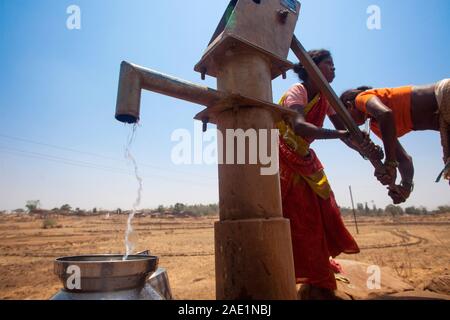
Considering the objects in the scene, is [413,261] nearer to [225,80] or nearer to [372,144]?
[372,144]

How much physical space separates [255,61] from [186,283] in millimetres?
4671

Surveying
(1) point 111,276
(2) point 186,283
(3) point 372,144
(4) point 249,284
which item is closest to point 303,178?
(3) point 372,144

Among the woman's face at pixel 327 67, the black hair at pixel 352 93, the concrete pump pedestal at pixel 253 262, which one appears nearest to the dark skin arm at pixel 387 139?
the black hair at pixel 352 93

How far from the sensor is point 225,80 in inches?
71.6

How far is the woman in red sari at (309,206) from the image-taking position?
8.33 feet

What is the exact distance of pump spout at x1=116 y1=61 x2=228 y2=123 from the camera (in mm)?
1366

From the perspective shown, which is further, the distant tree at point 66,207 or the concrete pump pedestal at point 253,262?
the distant tree at point 66,207

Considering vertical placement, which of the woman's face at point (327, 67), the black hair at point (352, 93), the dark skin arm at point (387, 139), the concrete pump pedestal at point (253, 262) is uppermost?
the woman's face at point (327, 67)

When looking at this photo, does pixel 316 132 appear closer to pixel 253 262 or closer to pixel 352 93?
pixel 352 93

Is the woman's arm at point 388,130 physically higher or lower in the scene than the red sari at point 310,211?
higher

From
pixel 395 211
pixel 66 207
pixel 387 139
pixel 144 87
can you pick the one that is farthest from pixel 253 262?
pixel 395 211

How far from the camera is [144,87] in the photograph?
1.47 metres

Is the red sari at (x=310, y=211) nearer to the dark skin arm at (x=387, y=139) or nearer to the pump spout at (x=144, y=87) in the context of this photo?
the dark skin arm at (x=387, y=139)
